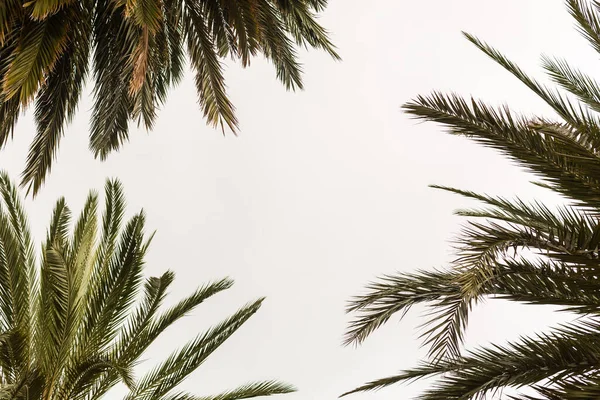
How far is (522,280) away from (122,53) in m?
6.28

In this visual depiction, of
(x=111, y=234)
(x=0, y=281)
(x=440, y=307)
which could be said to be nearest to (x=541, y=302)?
(x=440, y=307)

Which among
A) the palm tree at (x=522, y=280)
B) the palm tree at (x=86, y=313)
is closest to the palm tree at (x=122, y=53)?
the palm tree at (x=86, y=313)

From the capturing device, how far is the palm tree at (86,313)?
23.7 feet

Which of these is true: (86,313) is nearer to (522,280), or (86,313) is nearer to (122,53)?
(122,53)

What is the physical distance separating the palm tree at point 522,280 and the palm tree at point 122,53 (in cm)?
390

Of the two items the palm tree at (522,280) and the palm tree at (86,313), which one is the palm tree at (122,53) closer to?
the palm tree at (86,313)

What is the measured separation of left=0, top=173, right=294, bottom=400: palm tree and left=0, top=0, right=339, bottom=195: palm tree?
1.24 m

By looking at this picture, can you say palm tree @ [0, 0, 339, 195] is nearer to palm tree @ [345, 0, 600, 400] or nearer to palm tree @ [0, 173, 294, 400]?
palm tree @ [0, 173, 294, 400]

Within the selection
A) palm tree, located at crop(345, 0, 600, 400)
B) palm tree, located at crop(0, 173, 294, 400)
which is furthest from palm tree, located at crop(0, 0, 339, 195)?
palm tree, located at crop(345, 0, 600, 400)

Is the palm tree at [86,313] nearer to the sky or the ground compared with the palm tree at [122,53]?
nearer to the ground

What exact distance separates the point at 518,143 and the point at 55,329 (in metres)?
5.70

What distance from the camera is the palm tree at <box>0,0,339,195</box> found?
7.37m

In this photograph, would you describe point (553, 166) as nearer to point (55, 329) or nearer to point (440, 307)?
point (440, 307)

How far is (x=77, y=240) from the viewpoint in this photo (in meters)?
8.68
